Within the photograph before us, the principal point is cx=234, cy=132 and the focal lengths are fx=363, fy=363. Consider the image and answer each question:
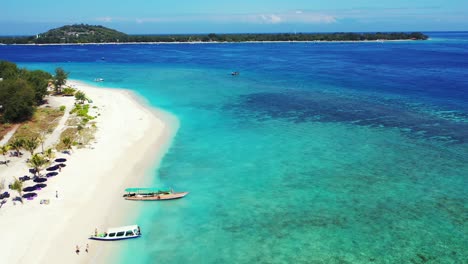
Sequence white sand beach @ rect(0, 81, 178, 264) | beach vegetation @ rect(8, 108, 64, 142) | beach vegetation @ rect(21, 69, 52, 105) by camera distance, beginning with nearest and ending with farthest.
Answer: white sand beach @ rect(0, 81, 178, 264) → beach vegetation @ rect(8, 108, 64, 142) → beach vegetation @ rect(21, 69, 52, 105)

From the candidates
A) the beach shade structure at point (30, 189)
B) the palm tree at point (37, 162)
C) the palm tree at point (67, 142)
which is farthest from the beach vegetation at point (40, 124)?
the beach shade structure at point (30, 189)

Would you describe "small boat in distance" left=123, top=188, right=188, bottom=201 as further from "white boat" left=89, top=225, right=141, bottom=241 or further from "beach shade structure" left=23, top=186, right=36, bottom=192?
"beach shade structure" left=23, top=186, right=36, bottom=192

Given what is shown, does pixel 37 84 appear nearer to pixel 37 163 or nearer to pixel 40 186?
pixel 37 163

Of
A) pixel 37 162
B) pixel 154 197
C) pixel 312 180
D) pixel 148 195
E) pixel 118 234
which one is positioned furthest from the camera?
pixel 312 180

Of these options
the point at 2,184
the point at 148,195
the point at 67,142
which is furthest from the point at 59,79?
the point at 148,195

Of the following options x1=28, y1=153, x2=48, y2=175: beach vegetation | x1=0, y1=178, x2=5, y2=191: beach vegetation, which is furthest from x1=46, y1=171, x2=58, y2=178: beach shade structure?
x1=0, y1=178, x2=5, y2=191: beach vegetation

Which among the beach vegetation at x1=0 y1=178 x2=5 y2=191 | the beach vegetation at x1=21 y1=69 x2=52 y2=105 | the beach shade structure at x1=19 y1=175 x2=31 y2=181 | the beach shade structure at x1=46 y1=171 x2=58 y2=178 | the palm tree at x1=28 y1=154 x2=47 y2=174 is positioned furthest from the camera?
the beach vegetation at x1=21 y1=69 x2=52 y2=105
